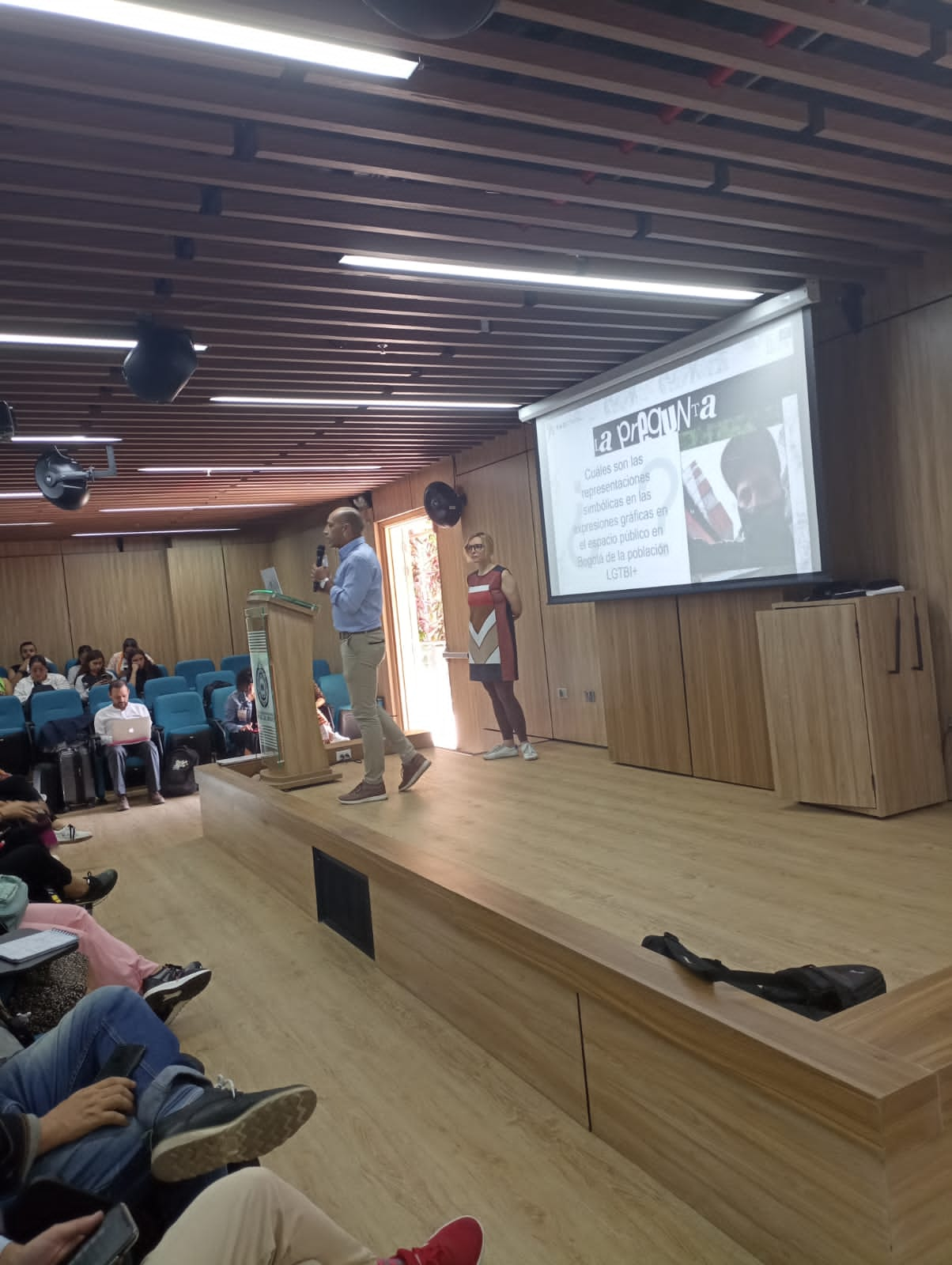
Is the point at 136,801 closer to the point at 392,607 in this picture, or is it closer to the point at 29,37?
the point at 392,607

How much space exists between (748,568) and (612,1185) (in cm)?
331

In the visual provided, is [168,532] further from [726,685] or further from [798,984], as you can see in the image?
[798,984]

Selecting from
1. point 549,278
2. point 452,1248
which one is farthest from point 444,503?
point 452,1248

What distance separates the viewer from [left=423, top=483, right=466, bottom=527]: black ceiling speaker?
8.14 m

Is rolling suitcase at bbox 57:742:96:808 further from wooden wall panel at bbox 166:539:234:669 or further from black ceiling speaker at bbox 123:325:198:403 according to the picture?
wooden wall panel at bbox 166:539:234:669

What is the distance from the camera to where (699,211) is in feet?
11.5

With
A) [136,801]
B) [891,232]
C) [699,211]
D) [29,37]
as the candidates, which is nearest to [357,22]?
[29,37]

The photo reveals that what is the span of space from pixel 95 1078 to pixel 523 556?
585 cm

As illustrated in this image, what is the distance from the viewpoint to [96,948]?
298 centimetres

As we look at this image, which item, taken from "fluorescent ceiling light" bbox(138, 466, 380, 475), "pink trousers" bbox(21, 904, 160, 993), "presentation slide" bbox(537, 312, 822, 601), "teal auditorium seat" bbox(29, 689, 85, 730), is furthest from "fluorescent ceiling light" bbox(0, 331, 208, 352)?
"teal auditorium seat" bbox(29, 689, 85, 730)

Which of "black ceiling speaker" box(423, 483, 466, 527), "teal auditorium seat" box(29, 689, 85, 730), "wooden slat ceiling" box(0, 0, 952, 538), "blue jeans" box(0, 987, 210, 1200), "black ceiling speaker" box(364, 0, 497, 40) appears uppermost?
"wooden slat ceiling" box(0, 0, 952, 538)

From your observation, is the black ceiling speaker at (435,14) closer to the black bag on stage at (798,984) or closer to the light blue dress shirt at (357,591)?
the black bag on stage at (798,984)

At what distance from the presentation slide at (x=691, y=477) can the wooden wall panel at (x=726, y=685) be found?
0.72ft

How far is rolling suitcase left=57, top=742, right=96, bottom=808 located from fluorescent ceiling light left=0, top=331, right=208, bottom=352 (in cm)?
427
